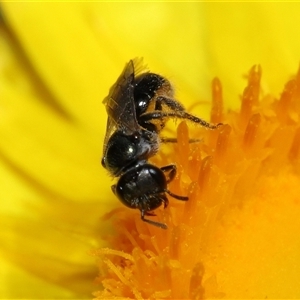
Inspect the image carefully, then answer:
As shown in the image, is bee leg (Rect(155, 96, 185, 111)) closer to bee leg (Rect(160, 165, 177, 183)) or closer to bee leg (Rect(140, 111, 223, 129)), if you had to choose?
bee leg (Rect(140, 111, 223, 129))

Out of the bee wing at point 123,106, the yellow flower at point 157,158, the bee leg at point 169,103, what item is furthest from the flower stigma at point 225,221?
the bee wing at point 123,106

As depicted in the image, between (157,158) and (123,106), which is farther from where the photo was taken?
(157,158)

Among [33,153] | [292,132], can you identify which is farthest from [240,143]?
[33,153]

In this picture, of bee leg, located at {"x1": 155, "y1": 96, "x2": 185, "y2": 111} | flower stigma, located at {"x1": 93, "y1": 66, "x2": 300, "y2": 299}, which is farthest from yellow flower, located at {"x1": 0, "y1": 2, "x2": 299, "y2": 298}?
bee leg, located at {"x1": 155, "y1": 96, "x2": 185, "y2": 111}

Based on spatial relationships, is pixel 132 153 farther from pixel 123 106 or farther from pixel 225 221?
pixel 225 221

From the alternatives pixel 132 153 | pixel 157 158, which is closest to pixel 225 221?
pixel 157 158

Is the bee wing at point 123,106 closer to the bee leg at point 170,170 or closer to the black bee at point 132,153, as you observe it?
the black bee at point 132,153
